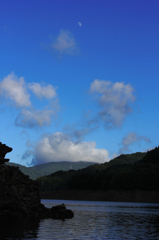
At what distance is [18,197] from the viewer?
238ft

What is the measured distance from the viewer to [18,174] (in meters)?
75.5

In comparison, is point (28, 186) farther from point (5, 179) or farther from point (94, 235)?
point (94, 235)

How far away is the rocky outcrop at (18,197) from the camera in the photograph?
229ft

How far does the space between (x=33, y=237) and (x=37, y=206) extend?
38725 millimetres

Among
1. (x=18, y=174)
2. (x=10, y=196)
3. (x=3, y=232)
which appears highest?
(x=18, y=174)

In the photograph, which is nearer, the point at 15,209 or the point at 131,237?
the point at 131,237

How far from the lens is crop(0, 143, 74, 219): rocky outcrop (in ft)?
229

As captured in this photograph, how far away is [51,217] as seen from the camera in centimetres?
7569

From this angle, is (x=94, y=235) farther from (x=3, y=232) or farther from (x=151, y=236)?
(x=3, y=232)

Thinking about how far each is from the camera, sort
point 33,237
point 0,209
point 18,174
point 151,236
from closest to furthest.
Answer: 1. point 33,237
2. point 151,236
3. point 0,209
4. point 18,174

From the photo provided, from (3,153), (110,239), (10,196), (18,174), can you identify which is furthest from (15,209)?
(110,239)

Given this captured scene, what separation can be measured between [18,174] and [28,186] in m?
4.96

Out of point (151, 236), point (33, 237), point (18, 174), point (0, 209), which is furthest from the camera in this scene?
point (18, 174)

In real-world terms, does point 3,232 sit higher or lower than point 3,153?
lower
